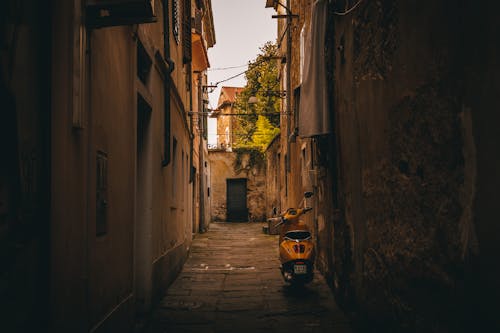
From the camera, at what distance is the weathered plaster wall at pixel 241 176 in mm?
28031

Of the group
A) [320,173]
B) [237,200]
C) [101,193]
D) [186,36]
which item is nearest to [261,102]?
[237,200]

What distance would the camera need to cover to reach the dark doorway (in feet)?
94.5

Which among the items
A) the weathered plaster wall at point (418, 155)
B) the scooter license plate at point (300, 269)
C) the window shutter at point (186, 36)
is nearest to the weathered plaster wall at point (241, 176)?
the window shutter at point (186, 36)

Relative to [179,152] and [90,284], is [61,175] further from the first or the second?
[179,152]

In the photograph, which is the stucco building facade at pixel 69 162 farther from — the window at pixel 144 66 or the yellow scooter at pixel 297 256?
the yellow scooter at pixel 297 256

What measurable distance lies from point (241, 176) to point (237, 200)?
5.61ft

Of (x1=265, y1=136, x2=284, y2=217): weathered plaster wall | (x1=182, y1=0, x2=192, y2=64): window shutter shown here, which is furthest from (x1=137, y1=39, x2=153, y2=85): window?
(x1=265, y1=136, x2=284, y2=217): weathered plaster wall

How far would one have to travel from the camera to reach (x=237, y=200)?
95.0ft

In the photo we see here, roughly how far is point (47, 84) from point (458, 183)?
246 cm

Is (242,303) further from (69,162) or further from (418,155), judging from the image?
(69,162)

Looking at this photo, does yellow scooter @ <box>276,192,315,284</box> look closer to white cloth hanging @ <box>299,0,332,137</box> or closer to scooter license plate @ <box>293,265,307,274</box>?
scooter license plate @ <box>293,265,307,274</box>

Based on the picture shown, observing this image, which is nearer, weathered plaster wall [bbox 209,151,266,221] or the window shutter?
the window shutter

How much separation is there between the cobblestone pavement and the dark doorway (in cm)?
1836

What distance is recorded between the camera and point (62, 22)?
9.22 feet
